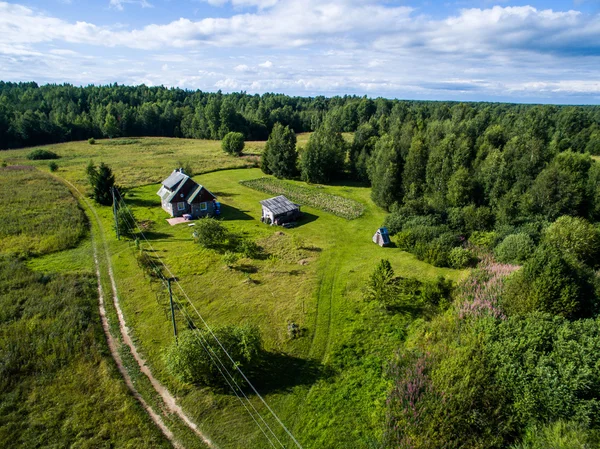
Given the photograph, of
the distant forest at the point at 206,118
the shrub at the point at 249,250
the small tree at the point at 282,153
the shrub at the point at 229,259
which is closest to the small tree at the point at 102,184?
the shrub at the point at 249,250

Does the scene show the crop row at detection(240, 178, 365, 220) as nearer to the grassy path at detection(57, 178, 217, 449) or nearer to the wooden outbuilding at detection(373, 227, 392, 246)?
the wooden outbuilding at detection(373, 227, 392, 246)

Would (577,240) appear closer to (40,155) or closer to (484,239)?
(484,239)

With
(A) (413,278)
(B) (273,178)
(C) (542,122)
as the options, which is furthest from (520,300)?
(C) (542,122)

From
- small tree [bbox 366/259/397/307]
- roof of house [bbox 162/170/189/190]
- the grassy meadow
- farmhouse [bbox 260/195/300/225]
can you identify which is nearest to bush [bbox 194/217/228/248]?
farmhouse [bbox 260/195/300/225]

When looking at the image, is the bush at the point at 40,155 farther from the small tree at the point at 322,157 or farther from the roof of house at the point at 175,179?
the small tree at the point at 322,157

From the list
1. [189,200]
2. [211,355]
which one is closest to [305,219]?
[189,200]
